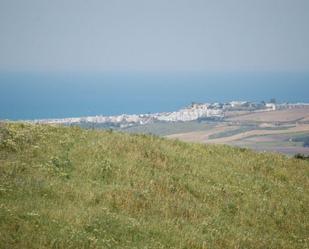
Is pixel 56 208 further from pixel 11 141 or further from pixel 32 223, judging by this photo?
pixel 11 141

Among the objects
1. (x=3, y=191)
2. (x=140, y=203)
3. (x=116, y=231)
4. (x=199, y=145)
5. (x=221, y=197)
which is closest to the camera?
(x=116, y=231)

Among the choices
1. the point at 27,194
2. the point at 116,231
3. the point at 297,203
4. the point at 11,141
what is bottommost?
the point at 297,203

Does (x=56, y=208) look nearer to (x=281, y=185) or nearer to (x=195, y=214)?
(x=195, y=214)

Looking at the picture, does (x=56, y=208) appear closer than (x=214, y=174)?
Yes

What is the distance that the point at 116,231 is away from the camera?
44.8 ft

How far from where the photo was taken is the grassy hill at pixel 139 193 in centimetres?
1331

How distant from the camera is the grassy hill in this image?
13.3 meters

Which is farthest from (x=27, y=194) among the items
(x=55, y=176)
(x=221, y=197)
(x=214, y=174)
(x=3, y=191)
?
(x=214, y=174)

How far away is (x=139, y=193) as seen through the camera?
17344mm

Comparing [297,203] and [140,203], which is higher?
[140,203]

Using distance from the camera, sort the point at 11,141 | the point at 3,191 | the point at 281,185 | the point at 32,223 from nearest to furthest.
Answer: the point at 32,223
the point at 3,191
the point at 11,141
the point at 281,185

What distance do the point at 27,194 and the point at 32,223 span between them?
2995 millimetres

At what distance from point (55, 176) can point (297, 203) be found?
10.9 meters

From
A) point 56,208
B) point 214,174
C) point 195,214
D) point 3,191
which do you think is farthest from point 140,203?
point 214,174
